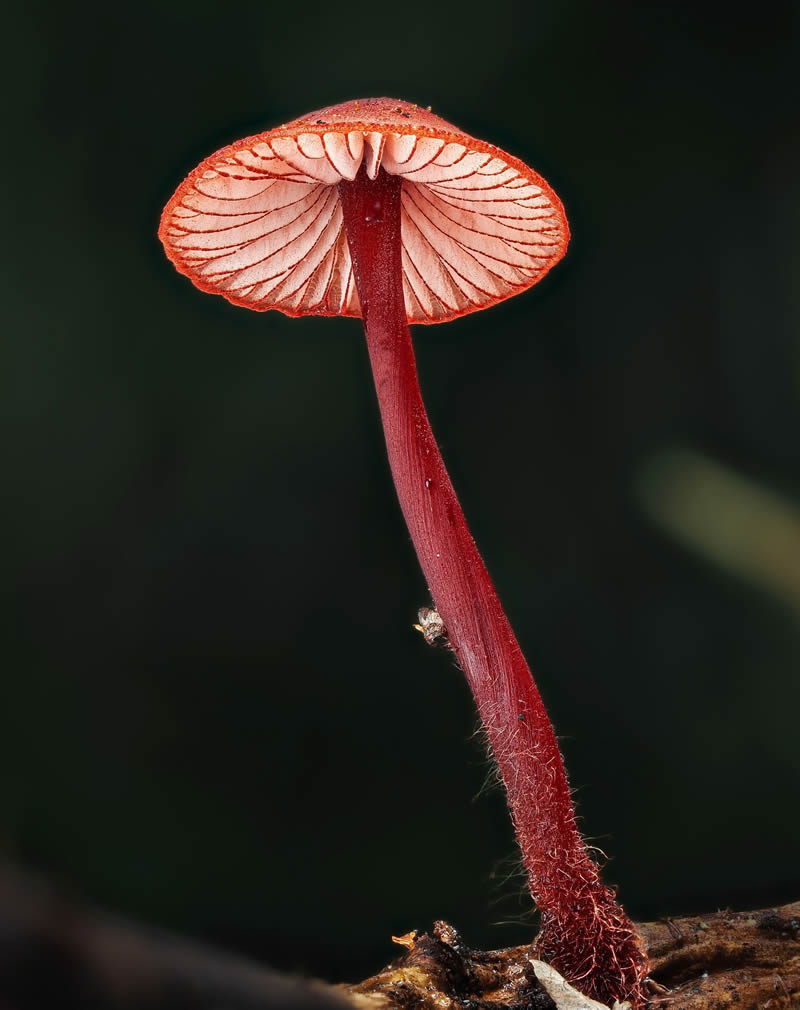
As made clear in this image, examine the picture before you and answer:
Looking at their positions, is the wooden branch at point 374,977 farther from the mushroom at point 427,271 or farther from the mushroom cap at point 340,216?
the mushroom cap at point 340,216

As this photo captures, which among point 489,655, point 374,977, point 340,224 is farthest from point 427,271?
point 374,977

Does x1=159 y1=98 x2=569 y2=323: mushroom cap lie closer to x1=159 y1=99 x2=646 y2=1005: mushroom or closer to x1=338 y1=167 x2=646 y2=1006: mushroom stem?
x1=159 y1=99 x2=646 y2=1005: mushroom

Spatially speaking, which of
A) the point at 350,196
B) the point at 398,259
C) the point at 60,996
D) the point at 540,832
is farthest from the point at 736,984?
the point at 350,196

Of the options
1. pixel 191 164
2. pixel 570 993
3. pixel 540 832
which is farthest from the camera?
pixel 191 164

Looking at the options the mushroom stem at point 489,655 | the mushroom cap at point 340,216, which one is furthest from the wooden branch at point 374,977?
the mushroom cap at point 340,216

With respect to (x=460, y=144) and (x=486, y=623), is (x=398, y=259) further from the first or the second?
(x=486, y=623)

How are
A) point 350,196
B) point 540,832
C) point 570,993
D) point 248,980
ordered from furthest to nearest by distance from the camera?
point 350,196, point 540,832, point 570,993, point 248,980

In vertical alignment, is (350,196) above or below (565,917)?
Answer: above
